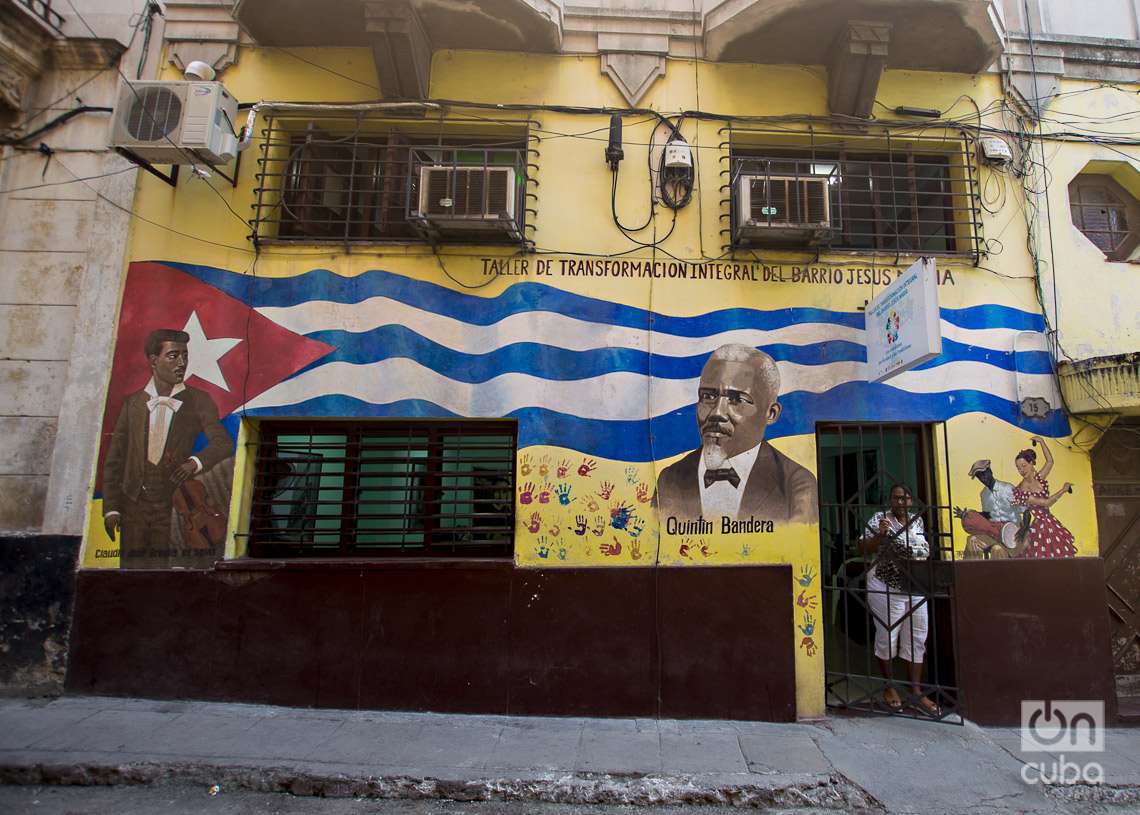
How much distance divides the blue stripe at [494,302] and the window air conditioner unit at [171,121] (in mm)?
1022

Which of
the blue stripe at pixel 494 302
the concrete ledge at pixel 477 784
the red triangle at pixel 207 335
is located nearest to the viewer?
the concrete ledge at pixel 477 784

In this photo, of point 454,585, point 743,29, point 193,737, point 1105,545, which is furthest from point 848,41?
point 193,737

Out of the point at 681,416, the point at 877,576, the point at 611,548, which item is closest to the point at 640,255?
the point at 681,416

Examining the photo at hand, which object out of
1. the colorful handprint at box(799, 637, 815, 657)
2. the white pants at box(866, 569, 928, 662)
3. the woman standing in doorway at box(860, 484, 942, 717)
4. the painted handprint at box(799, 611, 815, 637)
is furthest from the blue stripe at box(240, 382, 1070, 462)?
the colorful handprint at box(799, 637, 815, 657)

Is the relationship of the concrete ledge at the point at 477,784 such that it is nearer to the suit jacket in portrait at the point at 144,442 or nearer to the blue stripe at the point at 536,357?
the suit jacket in portrait at the point at 144,442

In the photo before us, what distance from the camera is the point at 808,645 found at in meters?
5.63

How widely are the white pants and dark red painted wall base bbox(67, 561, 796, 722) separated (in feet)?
2.70

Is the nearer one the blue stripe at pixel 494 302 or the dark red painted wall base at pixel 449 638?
the dark red painted wall base at pixel 449 638

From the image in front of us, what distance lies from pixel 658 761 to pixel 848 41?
6.49 m

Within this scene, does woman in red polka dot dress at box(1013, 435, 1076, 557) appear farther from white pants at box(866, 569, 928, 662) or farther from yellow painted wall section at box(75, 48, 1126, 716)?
white pants at box(866, 569, 928, 662)

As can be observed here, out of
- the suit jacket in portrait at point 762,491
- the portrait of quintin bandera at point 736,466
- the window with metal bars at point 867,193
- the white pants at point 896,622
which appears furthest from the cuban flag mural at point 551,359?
the white pants at point 896,622

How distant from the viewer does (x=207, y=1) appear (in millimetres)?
Result: 6488

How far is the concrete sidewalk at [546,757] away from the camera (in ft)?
14.2

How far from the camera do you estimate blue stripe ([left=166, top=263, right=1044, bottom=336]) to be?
19.9 ft
